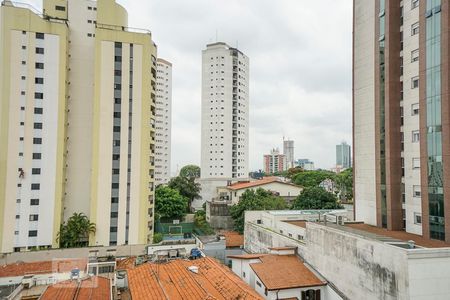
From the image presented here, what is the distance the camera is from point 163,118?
103 meters

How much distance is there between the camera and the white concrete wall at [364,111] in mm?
27500

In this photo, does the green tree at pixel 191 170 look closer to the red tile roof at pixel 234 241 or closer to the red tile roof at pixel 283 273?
the red tile roof at pixel 234 241

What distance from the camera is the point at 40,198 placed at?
3575 centimetres

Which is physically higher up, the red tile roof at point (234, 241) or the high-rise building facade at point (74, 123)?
the high-rise building facade at point (74, 123)

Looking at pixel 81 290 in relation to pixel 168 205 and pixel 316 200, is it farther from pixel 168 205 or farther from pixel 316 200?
pixel 168 205

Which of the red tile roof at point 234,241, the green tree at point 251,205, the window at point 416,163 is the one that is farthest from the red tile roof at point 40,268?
the window at point 416,163

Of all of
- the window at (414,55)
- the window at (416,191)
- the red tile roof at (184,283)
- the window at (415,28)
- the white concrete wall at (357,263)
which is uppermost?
the window at (415,28)

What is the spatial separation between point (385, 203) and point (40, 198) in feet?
120

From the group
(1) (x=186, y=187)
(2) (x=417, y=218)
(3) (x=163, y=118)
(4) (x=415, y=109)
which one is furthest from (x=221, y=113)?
(2) (x=417, y=218)

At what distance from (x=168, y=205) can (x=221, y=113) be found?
101ft

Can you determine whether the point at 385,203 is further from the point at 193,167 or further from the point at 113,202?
the point at 193,167

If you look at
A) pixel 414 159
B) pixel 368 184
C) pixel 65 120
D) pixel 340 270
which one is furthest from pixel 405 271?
pixel 65 120

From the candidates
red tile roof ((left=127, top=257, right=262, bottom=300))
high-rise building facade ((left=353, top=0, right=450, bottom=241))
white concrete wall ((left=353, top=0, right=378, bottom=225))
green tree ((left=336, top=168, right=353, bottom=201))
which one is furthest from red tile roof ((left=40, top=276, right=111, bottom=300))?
green tree ((left=336, top=168, right=353, bottom=201))

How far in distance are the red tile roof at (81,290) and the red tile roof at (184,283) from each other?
1.69 m
